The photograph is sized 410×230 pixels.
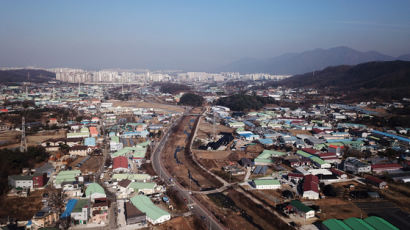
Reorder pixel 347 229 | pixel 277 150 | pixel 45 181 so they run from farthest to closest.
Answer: pixel 277 150, pixel 45 181, pixel 347 229

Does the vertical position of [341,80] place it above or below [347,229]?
above

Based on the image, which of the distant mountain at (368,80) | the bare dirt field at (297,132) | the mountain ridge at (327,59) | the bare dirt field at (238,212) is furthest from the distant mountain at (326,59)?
the bare dirt field at (238,212)

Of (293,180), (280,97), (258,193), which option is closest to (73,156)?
(258,193)

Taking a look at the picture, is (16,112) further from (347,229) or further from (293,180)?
(347,229)

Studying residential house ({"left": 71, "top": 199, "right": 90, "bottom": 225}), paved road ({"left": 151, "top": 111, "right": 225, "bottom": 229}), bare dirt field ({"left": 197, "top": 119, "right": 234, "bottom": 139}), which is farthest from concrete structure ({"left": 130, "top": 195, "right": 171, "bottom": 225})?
bare dirt field ({"left": 197, "top": 119, "right": 234, "bottom": 139})

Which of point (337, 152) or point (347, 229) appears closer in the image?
point (347, 229)

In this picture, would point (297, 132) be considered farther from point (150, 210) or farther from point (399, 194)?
point (150, 210)
